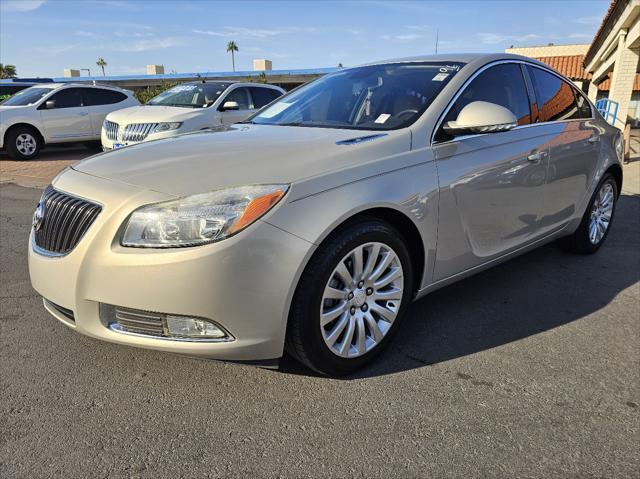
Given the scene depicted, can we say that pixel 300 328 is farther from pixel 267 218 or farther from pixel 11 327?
pixel 11 327

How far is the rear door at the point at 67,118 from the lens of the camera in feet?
37.7

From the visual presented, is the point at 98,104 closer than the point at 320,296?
No

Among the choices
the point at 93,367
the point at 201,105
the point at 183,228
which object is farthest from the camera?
the point at 201,105

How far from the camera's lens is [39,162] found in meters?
11.0

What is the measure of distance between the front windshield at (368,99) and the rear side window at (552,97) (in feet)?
2.94


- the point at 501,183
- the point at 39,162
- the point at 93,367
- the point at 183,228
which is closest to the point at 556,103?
the point at 501,183

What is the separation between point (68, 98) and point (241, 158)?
36.5ft

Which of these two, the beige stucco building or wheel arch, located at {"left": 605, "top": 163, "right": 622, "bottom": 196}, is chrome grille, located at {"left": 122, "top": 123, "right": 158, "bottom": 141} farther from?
the beige stucco building

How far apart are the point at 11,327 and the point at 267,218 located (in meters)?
2.05

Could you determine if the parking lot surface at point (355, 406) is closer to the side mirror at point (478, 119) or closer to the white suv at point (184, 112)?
the side mirror at point (478, 119)

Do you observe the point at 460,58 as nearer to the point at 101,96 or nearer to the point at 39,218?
the point at 39,218

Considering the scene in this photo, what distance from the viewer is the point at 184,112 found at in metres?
8.84

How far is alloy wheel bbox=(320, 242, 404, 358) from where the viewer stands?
2502 mm

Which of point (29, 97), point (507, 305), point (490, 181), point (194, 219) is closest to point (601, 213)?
point (507, 305)
